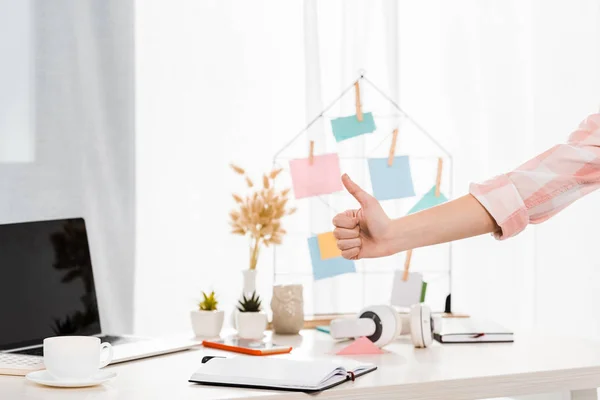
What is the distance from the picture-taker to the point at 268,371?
1.44 m

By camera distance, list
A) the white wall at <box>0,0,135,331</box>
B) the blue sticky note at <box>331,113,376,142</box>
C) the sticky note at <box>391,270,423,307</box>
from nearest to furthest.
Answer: the sticky note at <box>391,270,423,307</box> < the blue sticky note at <box>331,113,376,142</box> < the white wall at <box>0,0,135,331</box>

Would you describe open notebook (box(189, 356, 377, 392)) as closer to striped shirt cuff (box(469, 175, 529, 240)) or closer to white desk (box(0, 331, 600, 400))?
white desk (box(0, 331, 600, 400))

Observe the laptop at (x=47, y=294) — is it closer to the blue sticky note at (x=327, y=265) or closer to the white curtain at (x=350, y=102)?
the blue sticky note at (x=327, y=265)

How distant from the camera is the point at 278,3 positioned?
273 cm

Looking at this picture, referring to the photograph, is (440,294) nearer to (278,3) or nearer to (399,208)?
(399,208)

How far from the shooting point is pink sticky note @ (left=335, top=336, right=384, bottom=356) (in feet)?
5.89

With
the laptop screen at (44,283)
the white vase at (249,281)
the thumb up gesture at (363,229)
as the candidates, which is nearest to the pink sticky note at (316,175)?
the white vase at (249,281)

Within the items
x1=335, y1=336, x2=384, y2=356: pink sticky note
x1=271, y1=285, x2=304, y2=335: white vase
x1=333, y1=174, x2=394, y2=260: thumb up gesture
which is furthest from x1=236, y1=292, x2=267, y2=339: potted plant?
x1=333, y1=174, x2=394, y2=260: thumb up gesture

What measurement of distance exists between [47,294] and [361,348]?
2.16 ft

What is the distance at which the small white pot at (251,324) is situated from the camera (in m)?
1.94

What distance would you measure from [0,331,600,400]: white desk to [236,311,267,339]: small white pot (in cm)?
7

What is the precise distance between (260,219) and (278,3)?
0.92 m

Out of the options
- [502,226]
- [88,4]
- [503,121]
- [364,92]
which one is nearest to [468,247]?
[503,121]

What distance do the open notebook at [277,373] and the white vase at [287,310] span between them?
51 cm
